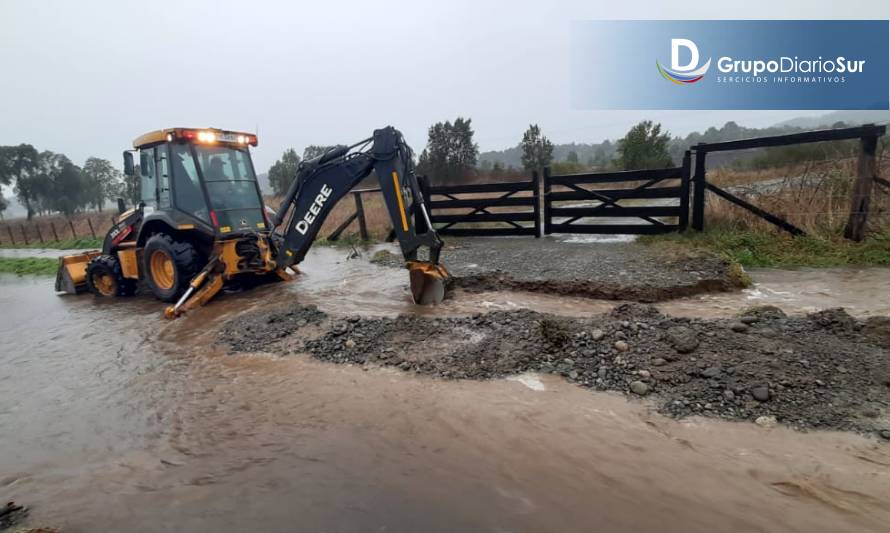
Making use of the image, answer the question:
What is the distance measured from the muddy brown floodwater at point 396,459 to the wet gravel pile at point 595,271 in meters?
2.84

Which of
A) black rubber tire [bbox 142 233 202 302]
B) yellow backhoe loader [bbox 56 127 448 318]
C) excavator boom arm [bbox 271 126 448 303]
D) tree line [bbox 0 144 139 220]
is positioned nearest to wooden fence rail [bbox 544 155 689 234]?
yellow backhoe loader [bbox 56 127 448 318]

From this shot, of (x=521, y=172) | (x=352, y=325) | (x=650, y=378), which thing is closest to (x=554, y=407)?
(x=650, y=378)

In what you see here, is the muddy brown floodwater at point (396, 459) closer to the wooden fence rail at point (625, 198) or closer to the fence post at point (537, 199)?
the wooden fence rail at point (625, 198)

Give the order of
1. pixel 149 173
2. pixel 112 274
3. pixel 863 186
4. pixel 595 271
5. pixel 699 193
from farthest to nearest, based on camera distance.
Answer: pixel 112 274
pixel 699 193
pixel 149 173
pixel 863 186
pixel 595 271

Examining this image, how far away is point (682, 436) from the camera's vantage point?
2.95m

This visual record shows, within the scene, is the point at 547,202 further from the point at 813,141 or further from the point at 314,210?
the point at 314,210

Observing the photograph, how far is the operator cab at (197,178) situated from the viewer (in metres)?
7.50

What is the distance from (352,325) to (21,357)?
4.52 meters

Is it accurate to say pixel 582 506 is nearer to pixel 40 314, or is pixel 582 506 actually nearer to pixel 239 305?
pixel 239 305

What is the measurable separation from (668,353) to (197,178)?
7353 millimetres

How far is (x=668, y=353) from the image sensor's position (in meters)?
3.82

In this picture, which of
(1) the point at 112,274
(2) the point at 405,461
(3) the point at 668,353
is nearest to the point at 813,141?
(3) the point at 668,353

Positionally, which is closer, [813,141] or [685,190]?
[813,141]

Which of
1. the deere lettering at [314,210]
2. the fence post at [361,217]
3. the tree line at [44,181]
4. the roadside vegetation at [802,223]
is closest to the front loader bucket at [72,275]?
the deere lettering at [314,210]
